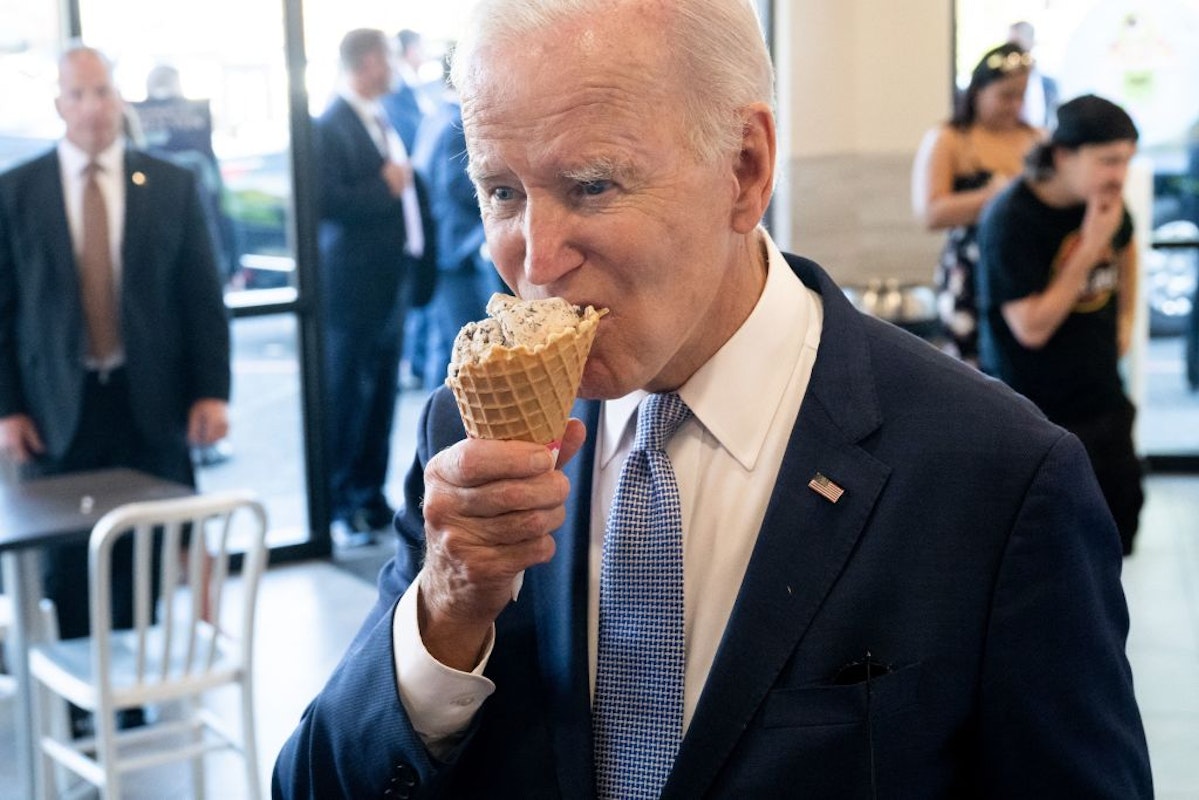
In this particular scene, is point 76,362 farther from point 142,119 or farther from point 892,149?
point 892,149

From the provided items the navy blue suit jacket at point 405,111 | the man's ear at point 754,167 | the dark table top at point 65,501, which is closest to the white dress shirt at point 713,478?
the man's ear at point 754,167

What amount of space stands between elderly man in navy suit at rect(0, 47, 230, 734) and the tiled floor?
1.99ft

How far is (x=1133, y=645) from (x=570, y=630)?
424 centimetres

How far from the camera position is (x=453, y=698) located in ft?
4.70

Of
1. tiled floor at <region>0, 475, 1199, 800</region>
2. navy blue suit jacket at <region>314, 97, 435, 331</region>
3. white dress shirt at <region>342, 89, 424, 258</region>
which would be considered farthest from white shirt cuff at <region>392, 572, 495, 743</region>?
white dress shirt at <region>342, 89, 424, 258</region>

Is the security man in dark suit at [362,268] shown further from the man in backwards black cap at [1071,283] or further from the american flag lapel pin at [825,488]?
the american flag lapel pin at [825,488]

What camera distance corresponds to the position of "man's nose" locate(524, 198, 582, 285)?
4.41 ft

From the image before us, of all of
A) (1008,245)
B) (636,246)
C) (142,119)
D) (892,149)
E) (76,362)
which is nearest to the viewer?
(636,246)

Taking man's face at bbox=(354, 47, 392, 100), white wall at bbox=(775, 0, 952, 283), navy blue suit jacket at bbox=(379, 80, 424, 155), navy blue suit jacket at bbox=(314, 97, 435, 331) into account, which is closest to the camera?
navy blue suit jacket at bbox=(314, 97, 435, 331)

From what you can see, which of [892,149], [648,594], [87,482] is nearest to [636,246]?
[648,594]

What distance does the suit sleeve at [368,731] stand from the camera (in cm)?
144

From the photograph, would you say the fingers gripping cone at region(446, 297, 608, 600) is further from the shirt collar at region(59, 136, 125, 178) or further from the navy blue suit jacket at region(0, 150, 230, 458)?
the shirt collar at region(59, 136, 125, 178)

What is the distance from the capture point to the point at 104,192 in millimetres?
4867

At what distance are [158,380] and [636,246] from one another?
3793mm
